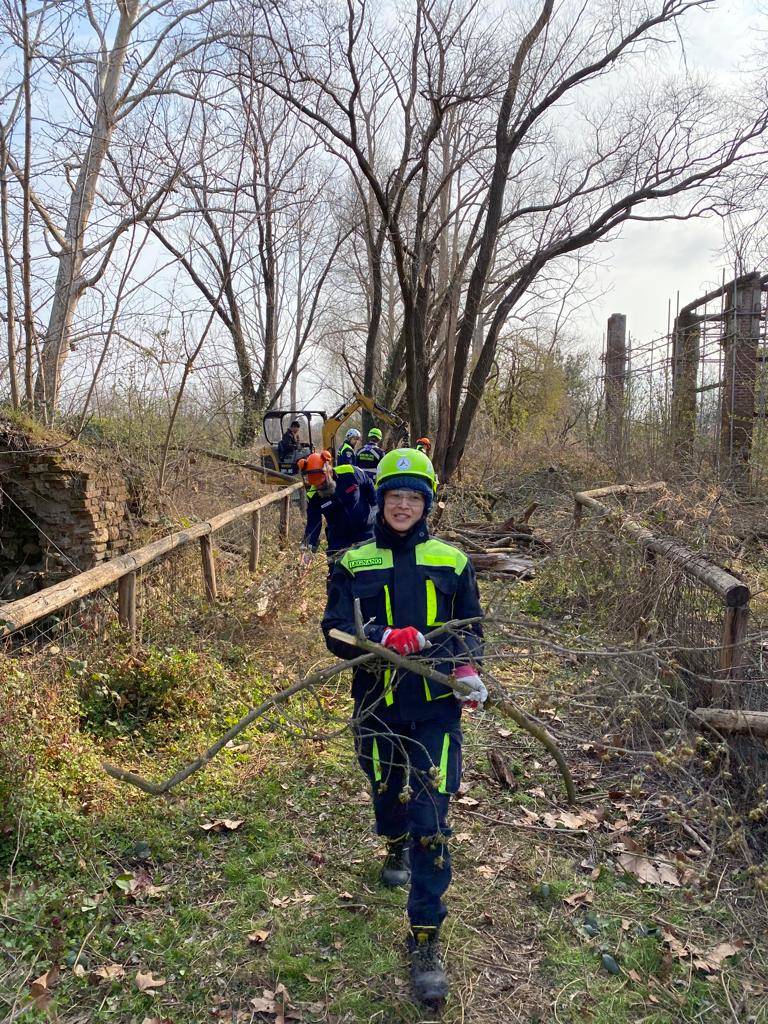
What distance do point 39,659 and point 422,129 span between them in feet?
46.8

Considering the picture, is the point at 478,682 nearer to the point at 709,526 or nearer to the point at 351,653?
the point at 351,653

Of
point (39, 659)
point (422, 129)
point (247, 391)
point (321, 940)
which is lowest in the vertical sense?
point (321, 940)

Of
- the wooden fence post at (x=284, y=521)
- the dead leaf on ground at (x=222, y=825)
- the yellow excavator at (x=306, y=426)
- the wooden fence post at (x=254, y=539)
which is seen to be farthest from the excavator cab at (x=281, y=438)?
the dead leaf on ground at (x=222, y=825)

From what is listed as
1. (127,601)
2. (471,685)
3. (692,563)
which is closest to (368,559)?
(471,685)

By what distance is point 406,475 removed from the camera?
9.47 feet

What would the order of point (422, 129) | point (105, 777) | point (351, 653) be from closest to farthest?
point (351, 653) → point (105, 777) → point (422, 129)

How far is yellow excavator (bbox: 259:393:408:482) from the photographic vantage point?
43.6 feet

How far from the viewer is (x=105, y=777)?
372 cm

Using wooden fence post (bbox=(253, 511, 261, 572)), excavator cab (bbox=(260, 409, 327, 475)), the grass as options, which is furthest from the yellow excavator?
the grass

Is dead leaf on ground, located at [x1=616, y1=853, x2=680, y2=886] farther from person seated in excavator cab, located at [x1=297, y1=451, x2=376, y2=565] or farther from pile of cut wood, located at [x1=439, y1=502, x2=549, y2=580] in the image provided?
pile of cut wood, located at [x1=439, y1=502, x2=549, y2=580]

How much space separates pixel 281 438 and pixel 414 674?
1183 centimetres

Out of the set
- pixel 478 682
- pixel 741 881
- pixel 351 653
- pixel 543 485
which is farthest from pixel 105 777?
pixel 543 485

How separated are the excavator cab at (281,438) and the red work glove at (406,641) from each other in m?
10.9

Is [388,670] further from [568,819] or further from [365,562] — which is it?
[568,819]
